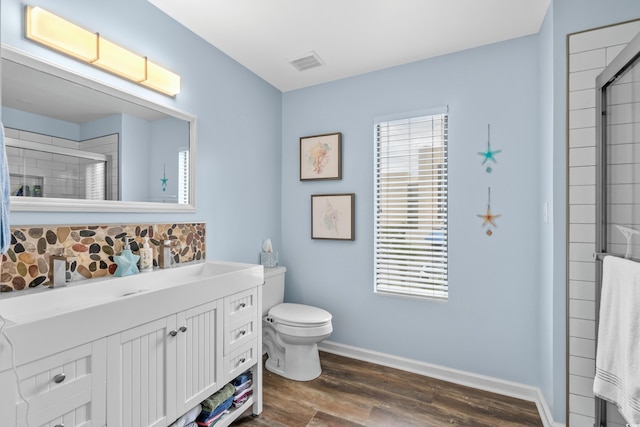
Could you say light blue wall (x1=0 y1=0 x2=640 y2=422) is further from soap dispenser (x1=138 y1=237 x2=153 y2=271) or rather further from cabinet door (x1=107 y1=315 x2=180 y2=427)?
cabinet door (x1=107 y1=315 x2=180 y2=427)

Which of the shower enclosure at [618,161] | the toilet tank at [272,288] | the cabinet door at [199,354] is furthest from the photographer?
the toilet tank at [272,288]

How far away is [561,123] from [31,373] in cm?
246

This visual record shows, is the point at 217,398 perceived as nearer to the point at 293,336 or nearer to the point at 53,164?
the point at 293,336

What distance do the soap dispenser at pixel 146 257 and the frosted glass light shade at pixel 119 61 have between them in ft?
2.89

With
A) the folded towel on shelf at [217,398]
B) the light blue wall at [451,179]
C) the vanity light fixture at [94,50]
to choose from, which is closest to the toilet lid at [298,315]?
the light blue wall at [451,179]

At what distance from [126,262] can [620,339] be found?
2.18 meters

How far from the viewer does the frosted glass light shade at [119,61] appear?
150 cm

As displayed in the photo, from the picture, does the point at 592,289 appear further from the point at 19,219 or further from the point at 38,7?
the point at 38,7

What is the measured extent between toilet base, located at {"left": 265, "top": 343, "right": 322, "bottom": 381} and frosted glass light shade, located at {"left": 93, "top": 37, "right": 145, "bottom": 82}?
6.55 ft

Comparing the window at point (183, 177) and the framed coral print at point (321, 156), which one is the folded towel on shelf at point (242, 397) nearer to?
the window at point (183, 177)

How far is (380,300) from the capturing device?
2508 mm

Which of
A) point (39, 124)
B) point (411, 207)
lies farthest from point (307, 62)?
point (39, 124)

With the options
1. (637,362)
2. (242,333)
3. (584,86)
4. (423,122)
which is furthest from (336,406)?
(584,86)

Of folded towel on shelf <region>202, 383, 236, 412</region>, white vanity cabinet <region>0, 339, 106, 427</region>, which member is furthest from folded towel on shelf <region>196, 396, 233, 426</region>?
white vanity cabinet <region>0, 339, 106, 427</region>
